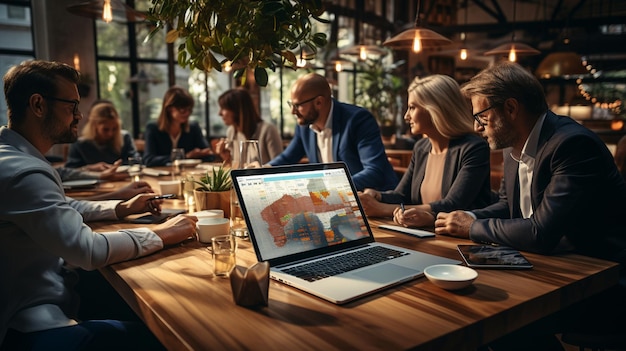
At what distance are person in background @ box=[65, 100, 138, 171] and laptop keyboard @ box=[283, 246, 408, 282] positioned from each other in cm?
327

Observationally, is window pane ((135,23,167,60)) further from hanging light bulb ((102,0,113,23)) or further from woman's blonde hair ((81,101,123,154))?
hanging light bulb ((102,0,113,23))

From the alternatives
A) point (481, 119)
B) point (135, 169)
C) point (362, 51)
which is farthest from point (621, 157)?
point (362, 51)

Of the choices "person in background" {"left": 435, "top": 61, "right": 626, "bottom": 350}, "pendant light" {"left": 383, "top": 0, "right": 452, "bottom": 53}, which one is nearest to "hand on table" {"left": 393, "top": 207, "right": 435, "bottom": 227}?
"person in background" {"left": 435, "top": 61, "right": 626, "bottom": 350}

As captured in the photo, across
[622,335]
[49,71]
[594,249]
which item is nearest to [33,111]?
[49,71]

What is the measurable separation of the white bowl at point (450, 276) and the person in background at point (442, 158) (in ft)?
2.60

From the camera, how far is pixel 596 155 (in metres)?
1.47

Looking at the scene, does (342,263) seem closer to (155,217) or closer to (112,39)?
(155,217)

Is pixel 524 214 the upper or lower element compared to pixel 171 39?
lower

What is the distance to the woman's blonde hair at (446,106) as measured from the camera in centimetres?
227

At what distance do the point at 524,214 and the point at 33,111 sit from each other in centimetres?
172

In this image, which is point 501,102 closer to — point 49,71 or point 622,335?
point 622,335

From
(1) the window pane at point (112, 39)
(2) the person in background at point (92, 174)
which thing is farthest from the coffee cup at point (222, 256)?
(1) the window pane at point (112, 39)

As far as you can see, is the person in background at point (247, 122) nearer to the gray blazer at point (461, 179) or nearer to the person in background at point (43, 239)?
the gray blazer at point (461, 179)

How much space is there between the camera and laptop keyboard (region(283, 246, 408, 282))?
1.19 metres
